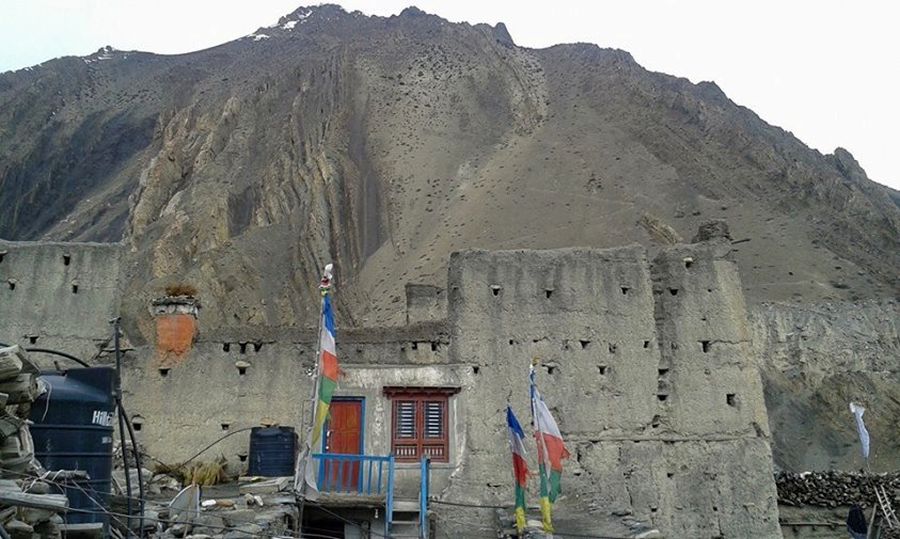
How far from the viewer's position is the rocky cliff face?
149 feet

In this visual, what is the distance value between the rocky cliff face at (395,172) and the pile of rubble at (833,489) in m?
20.5

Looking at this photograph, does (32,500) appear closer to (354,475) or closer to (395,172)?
(354,475)

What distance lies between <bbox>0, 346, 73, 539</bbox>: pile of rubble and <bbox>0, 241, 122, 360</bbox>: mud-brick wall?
9.89m

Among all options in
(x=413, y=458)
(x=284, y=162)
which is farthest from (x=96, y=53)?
(x=413, y=458)

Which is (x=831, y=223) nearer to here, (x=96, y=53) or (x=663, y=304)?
(x=663, y=304)

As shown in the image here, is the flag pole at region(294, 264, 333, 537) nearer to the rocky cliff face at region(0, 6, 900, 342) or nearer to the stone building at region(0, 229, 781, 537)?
the stone building at region(0, 229, 781, 537)

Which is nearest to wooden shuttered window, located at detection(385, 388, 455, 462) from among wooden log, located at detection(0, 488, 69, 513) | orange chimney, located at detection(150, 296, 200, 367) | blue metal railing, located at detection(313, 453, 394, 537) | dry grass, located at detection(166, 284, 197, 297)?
blue metal railing, located at detection(313, 453, 394, 537)

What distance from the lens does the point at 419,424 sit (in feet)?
56.6

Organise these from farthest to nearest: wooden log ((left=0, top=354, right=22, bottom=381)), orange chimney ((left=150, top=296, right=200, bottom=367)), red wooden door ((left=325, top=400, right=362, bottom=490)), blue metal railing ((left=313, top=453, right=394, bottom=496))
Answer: orange chimney ((left=150, top=296, right=200, bottom=367))
red wooden door ((left=325, top=400, right=362, bottom=490))
blue metal railing ((left=313, top=453, right=394, bottom=496))
wooden log ((left=0, top=354, right=22, bottom=381))

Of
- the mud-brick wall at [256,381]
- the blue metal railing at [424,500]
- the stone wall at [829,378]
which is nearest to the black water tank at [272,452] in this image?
the mud-brick wall at [256,381]

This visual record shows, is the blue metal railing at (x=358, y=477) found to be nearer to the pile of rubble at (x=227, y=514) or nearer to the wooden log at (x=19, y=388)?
the pile of rubble at (x=227, y=514)

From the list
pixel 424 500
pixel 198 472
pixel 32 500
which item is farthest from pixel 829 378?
pixel 32 500

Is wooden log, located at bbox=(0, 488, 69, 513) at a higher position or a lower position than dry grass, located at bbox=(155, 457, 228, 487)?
lower

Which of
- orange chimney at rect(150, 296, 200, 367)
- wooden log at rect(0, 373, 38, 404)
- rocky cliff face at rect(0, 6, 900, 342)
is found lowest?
wooden log at rect(0, 373, 38, 404)
